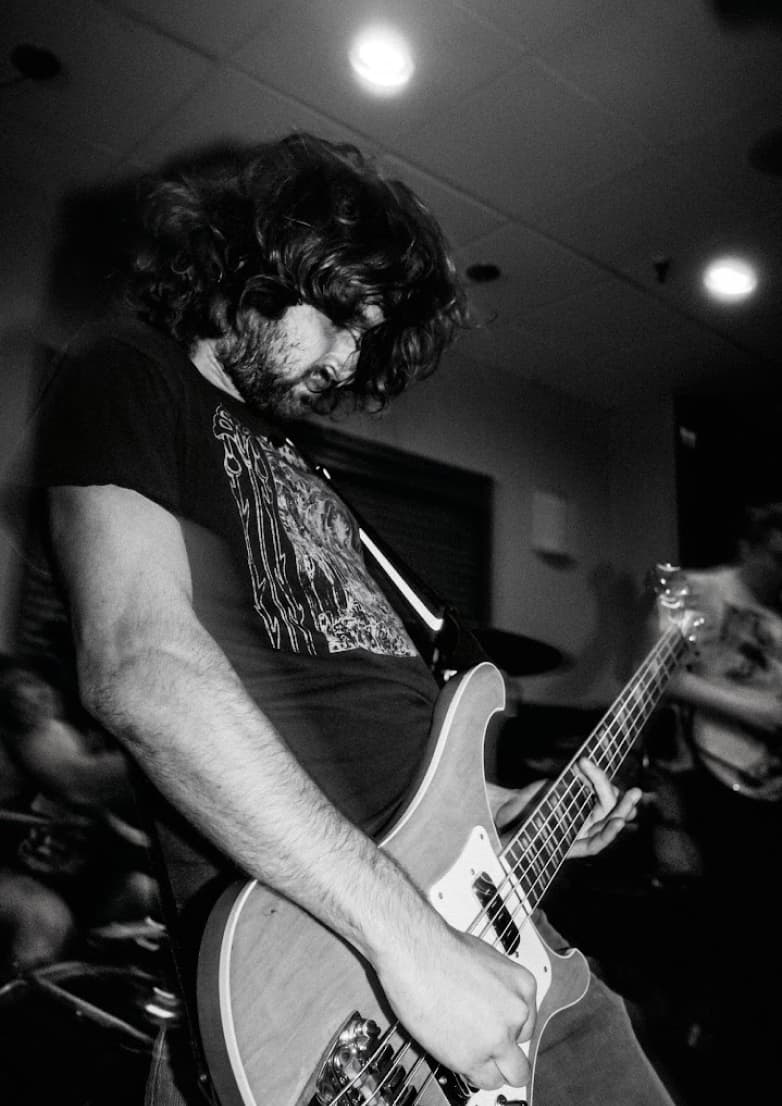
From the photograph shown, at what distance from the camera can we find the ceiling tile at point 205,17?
195 centimetres

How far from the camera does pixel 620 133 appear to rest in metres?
2.34

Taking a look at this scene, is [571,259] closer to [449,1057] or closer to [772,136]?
[772,136]

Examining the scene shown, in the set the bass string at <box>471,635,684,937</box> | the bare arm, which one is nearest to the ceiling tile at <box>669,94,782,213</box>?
the bass string at <box>471,635,684,937</box>

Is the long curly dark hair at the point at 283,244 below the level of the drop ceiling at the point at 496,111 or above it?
below

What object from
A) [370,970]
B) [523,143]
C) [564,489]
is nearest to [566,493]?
[564,489]

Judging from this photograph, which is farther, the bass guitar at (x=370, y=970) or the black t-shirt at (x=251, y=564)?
the black t-shirt at (x=251, y=564)

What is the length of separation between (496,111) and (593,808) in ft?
6.41

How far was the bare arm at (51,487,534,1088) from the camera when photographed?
0.65 meters

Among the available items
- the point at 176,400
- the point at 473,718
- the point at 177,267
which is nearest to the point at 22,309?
the point at 177,267

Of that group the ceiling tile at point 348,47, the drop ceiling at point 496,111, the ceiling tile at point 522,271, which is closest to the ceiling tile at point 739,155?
the drop ceiling at point 496,111

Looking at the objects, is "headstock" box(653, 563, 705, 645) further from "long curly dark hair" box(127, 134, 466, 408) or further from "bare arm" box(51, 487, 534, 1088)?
"bare arm" box(51, 487, 534, 1088)

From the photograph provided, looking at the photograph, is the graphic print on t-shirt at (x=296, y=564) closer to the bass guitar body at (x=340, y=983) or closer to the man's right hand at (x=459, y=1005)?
the bass guitar body at (x=340, y=983)

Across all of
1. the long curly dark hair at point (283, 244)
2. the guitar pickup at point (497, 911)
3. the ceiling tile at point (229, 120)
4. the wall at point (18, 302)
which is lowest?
the guitar pickup at point (497, 911)

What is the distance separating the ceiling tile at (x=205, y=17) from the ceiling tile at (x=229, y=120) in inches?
4.4
